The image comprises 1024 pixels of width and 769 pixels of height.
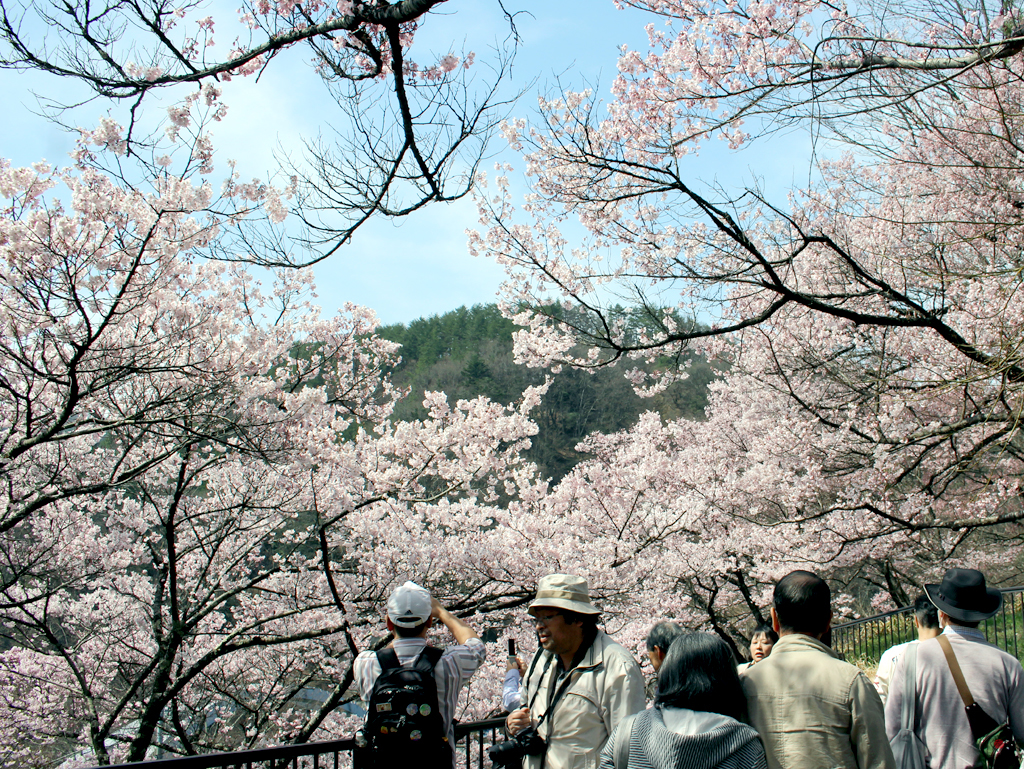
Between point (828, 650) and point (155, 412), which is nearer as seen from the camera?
point (828, 650)

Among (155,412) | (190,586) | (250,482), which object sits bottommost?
(190,586)

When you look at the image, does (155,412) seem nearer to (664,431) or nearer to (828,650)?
(828,650)

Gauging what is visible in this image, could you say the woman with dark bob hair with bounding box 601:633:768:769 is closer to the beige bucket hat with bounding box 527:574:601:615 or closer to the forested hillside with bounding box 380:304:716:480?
the beige bucket hat with bounding box 527:574:601:615

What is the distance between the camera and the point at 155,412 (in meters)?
5.67

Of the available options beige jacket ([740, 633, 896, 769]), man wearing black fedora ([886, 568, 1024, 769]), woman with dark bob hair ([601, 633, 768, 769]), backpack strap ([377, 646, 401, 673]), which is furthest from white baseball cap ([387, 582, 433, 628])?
man wearing black fedora ([886, 568, 1024, 769])

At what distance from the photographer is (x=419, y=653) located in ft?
8.66

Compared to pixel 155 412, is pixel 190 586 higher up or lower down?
lower down

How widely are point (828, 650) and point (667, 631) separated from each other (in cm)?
114

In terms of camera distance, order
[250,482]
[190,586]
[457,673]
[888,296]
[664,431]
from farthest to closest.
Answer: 1. [664,431]
2. [190,586]
3. [250,482]
4. [888,296]
5. [457,673]

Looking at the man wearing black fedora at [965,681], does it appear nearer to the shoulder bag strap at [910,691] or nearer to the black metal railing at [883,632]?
the shoulder bag strap at [910,691]

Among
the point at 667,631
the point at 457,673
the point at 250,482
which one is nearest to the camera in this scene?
the point at 457,673

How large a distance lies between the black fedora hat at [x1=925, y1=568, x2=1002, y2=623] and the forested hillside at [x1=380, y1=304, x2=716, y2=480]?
28074 mm

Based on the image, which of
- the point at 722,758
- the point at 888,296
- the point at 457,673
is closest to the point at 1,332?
the point at 457,673

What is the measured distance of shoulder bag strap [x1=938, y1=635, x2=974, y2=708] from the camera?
2.51 meters
